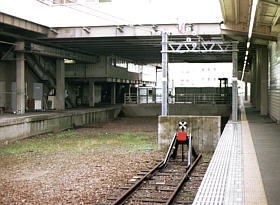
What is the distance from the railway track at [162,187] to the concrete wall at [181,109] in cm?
2304

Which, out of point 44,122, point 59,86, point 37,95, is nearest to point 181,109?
point 59,86

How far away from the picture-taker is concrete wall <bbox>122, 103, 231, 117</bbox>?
3700cm

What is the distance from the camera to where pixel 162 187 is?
35.5ft

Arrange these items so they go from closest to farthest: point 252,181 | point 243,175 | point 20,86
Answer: point 252,181, point 243,175, point 20,86

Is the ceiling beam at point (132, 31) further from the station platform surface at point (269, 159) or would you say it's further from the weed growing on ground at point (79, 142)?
the station platform surface at point (269, 159)

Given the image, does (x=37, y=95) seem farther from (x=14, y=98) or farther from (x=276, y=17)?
(x=276, y=17)

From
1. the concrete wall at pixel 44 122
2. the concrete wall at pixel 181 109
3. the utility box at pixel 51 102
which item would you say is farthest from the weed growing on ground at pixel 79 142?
the concrete wall at pixel 181 109

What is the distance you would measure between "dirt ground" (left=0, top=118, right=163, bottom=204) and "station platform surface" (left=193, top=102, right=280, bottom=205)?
283 cm

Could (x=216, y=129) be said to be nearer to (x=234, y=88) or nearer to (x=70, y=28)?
(x=234, y=88)

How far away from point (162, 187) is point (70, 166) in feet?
13.6

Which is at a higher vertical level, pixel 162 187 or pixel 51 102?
pixel 51 102

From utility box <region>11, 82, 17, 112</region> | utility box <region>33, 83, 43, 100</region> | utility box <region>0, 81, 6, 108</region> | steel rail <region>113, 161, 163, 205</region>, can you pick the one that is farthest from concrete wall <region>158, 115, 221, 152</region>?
utility box <region>0, 81, 6, 108</region>

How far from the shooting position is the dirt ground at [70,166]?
32.2ft

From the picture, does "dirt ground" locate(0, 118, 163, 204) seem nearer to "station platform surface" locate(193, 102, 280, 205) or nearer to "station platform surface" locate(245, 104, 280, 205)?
"station platform surface" locate(193, 102, 280, 205)
